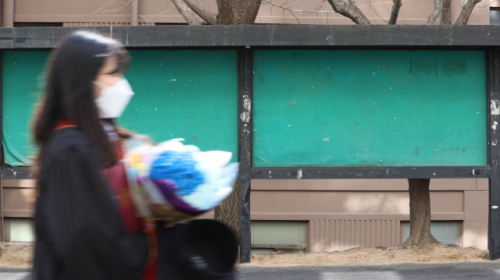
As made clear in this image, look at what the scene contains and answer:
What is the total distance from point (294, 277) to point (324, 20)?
665 cm

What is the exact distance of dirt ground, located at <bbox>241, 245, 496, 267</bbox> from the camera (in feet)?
18.6

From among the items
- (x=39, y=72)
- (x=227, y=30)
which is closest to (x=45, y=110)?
(x=227, y=30)

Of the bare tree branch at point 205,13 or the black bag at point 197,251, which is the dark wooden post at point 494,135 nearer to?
the bare tree branch at point 205,13

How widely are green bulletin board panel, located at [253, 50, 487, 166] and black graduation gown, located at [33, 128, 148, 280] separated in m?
3.75

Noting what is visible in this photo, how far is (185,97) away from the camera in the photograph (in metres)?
5.11

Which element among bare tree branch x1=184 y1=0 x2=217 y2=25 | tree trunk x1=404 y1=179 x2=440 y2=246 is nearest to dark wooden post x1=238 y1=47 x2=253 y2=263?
bare tree branch x1=184 y1=0 x2=217 y2=25

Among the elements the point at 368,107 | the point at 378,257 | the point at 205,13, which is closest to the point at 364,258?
the point at 378,257

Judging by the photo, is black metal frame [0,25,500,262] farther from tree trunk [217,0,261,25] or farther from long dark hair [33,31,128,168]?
long dark hair [33,31,128,168]

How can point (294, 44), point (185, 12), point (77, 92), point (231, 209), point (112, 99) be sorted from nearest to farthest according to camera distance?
1. point (77, 92)
2. point (112, 99)
3. point (294, 44)
4. point (231, 209)
5. point (185, 12)

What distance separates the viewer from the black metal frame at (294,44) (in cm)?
473

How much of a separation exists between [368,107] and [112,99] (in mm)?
3909

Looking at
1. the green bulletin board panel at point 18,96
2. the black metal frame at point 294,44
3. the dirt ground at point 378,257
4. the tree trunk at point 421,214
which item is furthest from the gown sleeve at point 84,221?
the tree trunk at point 421,214

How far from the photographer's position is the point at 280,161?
200 inches

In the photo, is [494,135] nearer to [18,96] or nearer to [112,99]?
[112,99]
